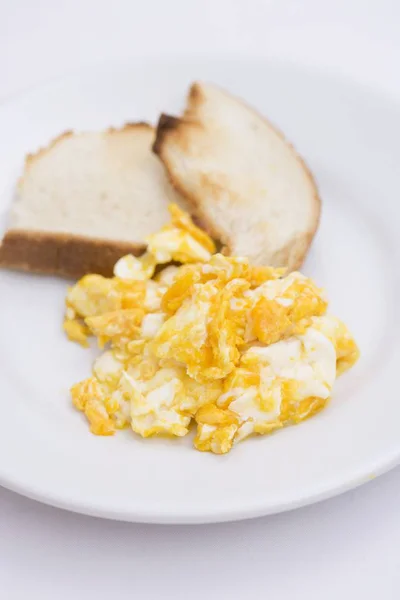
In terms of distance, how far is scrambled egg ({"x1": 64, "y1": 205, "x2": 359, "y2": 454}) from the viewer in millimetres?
2203

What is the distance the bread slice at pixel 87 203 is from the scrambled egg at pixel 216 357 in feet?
1.54

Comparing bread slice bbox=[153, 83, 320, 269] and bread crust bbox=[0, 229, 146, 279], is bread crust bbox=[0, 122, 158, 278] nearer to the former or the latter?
bread crust bbox=[0, 229, 146, 279]

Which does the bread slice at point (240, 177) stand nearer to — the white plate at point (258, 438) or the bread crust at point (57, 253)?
the white plate at point (258, 438)

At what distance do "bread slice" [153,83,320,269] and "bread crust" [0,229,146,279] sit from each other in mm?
407

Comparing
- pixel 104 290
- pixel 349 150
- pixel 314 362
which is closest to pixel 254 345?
pixel 314 362

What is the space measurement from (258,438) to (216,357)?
0.94ft

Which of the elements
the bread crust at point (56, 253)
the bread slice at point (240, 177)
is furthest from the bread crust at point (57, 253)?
the bread slice at point (240, 177)

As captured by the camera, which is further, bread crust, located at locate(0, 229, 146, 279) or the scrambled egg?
bread crust, located at locate(0, 229, 146, 279)

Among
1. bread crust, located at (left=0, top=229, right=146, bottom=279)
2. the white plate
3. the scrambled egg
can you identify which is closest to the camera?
the white plate

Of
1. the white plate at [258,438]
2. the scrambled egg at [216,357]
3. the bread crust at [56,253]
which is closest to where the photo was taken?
the white plate at [258,438]

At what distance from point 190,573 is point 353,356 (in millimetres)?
892

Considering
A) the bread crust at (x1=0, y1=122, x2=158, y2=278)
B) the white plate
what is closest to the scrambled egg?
the white plate

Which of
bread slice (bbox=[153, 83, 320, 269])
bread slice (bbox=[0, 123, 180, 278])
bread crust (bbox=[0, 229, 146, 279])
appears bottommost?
bread crust (bbox=[0, 229, 146, 279])

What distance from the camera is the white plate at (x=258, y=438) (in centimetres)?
197
